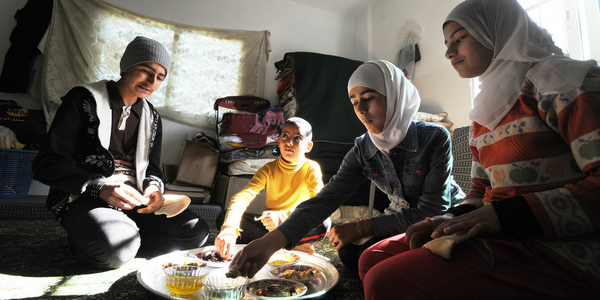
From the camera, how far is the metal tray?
2.86 ft

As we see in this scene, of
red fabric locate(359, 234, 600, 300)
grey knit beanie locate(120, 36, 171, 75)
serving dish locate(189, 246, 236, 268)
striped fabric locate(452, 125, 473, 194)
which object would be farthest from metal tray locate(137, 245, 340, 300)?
striped fabric locate(452, 125, 473, 194)

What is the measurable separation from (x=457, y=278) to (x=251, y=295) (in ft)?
1.72

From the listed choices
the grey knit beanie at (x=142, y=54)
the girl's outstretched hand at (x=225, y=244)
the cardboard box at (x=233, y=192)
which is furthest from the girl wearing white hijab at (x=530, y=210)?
the cardboard box at (x=233, y=192)

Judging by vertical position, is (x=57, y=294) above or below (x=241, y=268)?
below

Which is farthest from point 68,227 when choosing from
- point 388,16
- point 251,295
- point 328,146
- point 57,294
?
point 388,16

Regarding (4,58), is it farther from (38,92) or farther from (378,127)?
(378,127)

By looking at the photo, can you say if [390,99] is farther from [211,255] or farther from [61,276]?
[61,276]

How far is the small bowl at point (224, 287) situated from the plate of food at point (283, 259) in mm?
317

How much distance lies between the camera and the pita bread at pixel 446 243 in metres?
0.58

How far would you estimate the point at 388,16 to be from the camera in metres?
3.54

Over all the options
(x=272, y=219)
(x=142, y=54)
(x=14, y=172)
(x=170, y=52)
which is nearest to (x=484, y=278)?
(x=272, y=219)

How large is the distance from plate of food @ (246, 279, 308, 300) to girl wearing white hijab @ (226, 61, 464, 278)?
0.17 metres

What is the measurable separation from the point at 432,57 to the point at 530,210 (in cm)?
260

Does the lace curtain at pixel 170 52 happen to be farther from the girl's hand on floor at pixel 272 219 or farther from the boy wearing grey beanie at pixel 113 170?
the girl's hand on floor at pixel 272 219
